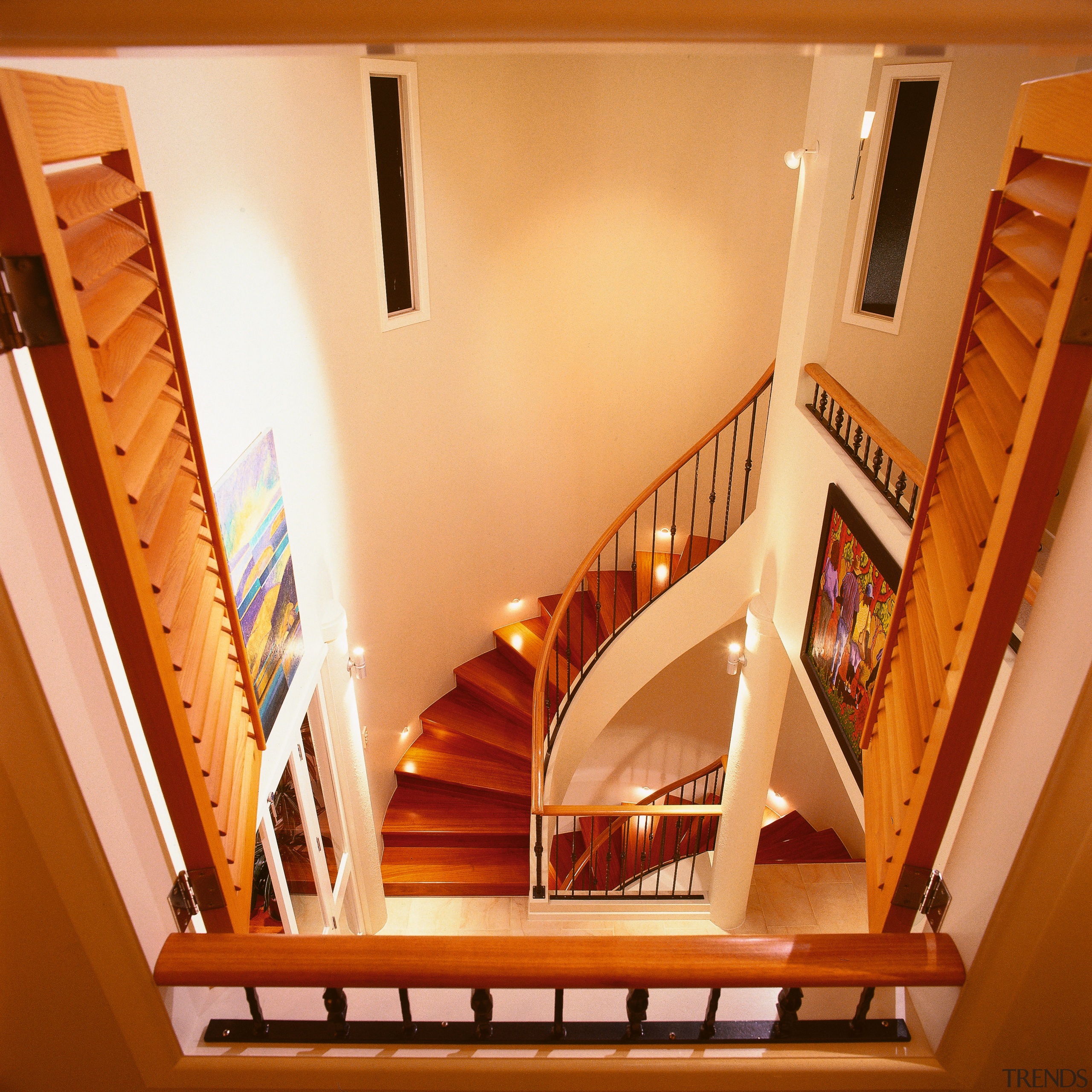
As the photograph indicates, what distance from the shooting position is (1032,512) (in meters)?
1.24

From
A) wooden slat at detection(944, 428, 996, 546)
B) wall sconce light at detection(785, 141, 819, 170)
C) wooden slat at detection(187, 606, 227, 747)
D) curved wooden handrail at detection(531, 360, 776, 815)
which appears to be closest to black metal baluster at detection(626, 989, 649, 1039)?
wooden slat at detection(187, 606, 227, 747)

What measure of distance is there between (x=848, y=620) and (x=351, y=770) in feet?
9.70

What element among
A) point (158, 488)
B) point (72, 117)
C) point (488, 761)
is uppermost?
point (72, 117)

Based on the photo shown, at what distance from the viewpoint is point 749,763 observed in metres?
4.89

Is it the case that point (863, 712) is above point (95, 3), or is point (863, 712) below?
below

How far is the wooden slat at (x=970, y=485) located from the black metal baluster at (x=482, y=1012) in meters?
1.26

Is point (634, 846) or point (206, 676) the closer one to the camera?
point (206, 676)

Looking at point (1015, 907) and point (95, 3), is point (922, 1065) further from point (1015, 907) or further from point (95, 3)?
point (95, 3)

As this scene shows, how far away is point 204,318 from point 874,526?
254 centimetres

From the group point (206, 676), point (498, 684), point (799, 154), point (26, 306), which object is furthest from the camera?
point (498, 684)

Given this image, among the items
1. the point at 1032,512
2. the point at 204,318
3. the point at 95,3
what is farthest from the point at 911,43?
the point at 204,318

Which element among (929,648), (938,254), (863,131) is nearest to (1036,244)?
(929,648)

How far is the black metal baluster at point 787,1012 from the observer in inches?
59.5

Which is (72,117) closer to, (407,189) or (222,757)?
(222,757)
